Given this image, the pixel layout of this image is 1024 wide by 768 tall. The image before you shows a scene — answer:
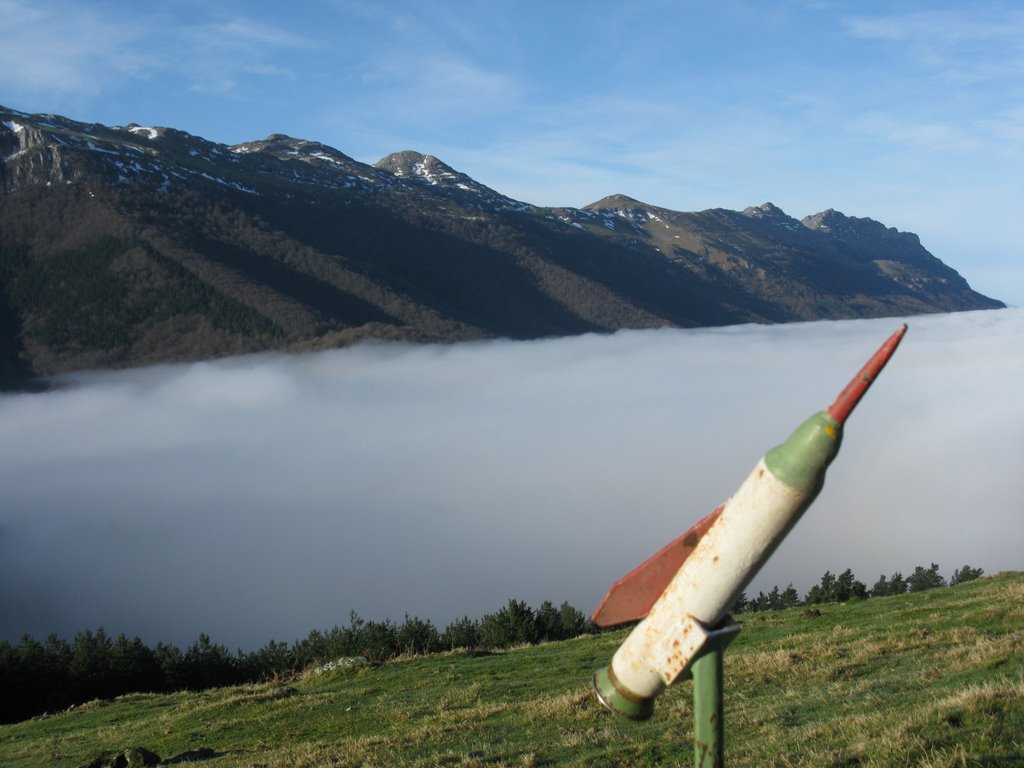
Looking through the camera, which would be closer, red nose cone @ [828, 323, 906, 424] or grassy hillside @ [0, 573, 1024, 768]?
red nose cone @ [828, 323, 906, 424]

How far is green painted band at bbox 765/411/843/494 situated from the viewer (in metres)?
4.61

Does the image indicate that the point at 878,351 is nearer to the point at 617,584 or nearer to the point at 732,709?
the point at 617,584

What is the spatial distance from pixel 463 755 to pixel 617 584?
862 centimetres

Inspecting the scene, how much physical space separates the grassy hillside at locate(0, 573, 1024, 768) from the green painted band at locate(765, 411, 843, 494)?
500cm

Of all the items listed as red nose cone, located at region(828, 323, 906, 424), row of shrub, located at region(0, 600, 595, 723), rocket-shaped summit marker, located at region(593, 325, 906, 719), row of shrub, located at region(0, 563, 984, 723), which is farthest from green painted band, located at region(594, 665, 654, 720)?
row of shrub, located at region(0, 600, 595, 723)

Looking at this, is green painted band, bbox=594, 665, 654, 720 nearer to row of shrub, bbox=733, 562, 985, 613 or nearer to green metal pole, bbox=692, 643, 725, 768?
Answer: green metal pole, bbox=692, 643, 725, 768

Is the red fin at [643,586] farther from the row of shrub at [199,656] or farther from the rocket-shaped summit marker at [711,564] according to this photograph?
the row of shrub at [199,656]

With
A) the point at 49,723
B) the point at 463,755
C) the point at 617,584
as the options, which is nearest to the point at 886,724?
the point at 463,755

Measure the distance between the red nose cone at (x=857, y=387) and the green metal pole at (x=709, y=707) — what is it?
1421 mm

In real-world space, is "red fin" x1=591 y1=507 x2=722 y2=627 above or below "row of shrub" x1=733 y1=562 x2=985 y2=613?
above

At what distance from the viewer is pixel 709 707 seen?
199 inches

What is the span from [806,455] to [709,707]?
154 cm

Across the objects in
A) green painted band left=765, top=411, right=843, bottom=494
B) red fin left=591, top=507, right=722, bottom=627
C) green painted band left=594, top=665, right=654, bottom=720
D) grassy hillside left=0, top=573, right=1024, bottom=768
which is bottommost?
grassy hillside left=0, top=573, right=1024, bottom=768

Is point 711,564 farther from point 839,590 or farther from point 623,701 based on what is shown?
point 839,590
